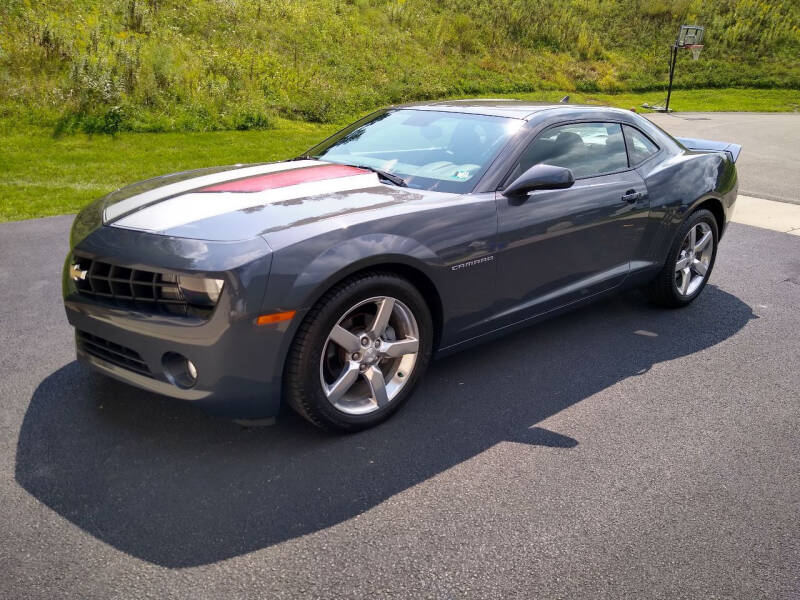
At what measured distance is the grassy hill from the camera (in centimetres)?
1270

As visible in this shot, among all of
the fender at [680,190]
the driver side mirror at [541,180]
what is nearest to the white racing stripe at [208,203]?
the driver side mirror at [541,180]

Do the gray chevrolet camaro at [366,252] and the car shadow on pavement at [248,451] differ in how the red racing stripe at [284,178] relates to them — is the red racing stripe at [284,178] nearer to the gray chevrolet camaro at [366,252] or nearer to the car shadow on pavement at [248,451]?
the gray chevrolet camaro at [366,252]

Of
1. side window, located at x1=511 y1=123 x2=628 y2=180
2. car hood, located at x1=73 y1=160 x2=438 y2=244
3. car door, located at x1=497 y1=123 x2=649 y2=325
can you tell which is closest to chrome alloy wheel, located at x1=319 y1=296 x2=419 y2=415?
car hood, located at x1=73 y1=160 x2=438 y2=244

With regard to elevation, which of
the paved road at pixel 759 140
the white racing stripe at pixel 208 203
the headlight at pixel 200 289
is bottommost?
the paved road at pixel 759 140

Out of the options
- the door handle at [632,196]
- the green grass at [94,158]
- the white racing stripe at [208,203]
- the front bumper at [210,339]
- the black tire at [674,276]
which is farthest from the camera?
the green grass at [94,158]

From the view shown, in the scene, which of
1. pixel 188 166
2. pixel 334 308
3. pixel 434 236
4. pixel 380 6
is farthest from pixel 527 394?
pixel 380 6

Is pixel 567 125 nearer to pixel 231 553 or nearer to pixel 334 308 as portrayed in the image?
pixel 334 308

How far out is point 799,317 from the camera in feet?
16.8

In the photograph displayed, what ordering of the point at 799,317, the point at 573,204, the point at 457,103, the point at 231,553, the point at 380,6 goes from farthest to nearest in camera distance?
the point at 380,6 → the point at 799,317 → the point at 457,103 → the point at 573,204 → the point at 231,553

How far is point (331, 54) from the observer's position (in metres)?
19.9

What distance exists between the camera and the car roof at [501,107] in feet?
14.2

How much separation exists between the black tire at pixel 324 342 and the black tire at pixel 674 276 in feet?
7.78

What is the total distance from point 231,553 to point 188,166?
A: 343 inches

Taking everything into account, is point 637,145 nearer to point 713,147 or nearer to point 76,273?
point 713,147
